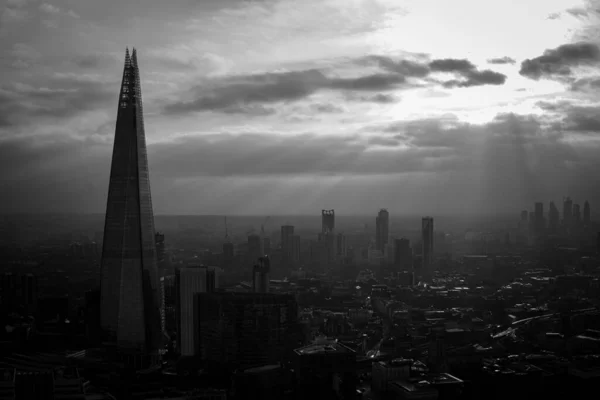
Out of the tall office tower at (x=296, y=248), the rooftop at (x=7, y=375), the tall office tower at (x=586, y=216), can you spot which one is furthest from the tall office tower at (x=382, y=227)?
the rooftop at (x=7, y=375)

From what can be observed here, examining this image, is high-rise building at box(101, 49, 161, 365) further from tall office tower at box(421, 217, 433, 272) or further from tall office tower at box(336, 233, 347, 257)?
tall office tower at box(336, 233, 347, 257)

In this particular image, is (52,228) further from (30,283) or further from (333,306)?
(333,306)

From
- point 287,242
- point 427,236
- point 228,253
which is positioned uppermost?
point 427,236

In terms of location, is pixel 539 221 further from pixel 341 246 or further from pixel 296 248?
pixel 296 248

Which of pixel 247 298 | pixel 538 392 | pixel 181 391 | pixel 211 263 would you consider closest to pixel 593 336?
pixel 538 392

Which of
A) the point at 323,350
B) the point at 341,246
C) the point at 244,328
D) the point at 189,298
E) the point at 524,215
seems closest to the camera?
the point at 323,350

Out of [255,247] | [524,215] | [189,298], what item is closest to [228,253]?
[255,247]

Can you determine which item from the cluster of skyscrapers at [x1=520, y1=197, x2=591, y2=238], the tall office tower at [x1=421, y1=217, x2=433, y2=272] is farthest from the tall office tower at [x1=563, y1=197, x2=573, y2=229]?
the tall office tower at [x1=421, y1=217, x2=433, y2=272]
